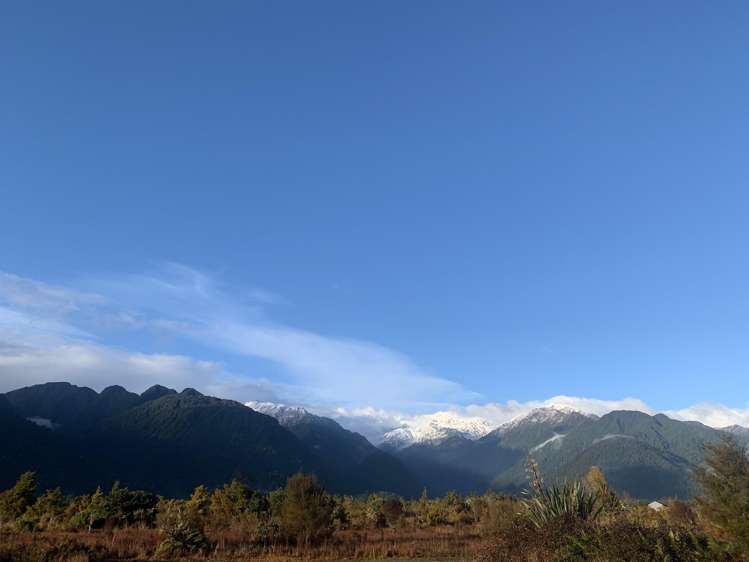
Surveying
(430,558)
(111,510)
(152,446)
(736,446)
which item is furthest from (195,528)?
(152,446)

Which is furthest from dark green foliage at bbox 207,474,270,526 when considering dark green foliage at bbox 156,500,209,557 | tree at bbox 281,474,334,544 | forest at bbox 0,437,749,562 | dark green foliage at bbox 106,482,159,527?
dark green foliage at bbox 156,500,209,557

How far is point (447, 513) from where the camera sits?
53250mm

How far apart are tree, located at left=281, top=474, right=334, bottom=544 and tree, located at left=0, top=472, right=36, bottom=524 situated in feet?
82.6

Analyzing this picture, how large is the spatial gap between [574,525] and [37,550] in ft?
55.3

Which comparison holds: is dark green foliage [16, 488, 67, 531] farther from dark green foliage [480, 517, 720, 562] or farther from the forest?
dark green foliage [480, 517, 720, 562]

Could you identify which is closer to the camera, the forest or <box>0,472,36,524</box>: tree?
the forest

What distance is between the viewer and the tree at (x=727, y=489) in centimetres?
1442

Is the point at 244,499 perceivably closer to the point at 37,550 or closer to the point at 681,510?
the point at 37,550

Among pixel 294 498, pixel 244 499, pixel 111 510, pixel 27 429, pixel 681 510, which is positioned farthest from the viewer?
pixel 27 429

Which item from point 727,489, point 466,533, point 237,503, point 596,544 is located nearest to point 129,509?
point 237,503

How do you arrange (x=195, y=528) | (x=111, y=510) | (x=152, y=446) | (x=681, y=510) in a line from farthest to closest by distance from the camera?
(x=152, y=446) → (x=681, y=510) → (x=111, y=510) → (x=195, y=528)

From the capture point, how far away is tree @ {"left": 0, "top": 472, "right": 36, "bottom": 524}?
40.2 m

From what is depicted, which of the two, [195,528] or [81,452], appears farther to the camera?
[81,452]

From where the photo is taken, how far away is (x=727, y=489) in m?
18.9
